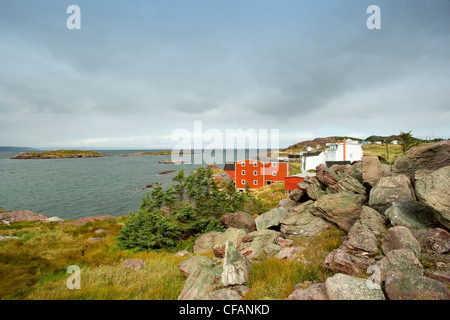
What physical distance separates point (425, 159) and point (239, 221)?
12505 millimetres

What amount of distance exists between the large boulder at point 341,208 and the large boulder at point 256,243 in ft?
10.3

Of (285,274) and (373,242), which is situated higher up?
(373,242)

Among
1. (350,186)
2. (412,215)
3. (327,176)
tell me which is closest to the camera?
(412,215)

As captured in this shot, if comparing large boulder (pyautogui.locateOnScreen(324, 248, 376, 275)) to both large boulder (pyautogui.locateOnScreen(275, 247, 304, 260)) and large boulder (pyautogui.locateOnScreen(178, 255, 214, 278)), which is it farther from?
large boulder (pyautogui.locateOnScreen(178, 255, 214, 278))

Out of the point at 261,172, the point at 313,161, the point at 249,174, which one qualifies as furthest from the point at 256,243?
the point at 313,161

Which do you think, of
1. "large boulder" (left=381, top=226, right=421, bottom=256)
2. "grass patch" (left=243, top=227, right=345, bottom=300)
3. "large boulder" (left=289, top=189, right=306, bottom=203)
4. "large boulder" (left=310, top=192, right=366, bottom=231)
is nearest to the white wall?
"large boulder" (left=289, top=189, right=306, bottom=203)

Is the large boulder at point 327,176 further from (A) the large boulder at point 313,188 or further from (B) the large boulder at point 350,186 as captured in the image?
(B) the large boulder at point 350,186

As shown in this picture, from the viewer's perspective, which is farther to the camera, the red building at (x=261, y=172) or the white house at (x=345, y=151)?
the red building at (x=261, y=172)

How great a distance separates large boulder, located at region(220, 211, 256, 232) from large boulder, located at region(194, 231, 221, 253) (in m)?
1.59

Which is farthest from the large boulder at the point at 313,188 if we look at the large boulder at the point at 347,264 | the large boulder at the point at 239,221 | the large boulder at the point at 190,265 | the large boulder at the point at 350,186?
the large boulder at the point at 190,265

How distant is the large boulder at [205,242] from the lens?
14.8m

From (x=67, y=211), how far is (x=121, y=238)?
120 ft

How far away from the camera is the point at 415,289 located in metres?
4.18

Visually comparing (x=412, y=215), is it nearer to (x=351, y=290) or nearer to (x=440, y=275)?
(x=440, y=275)
